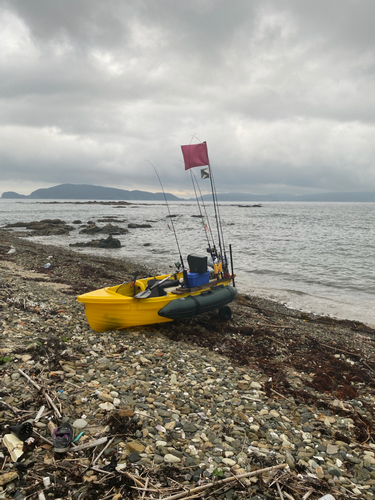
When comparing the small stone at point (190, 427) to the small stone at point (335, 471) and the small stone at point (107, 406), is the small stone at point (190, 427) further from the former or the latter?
the small stone at point (335, 471)

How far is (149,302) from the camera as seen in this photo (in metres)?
8.52

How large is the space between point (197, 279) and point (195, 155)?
4438 millimetres

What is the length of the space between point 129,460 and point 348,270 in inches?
882

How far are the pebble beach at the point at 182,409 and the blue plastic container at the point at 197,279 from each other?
1.47 metres

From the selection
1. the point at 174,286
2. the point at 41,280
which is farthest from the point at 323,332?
the point at 41,280

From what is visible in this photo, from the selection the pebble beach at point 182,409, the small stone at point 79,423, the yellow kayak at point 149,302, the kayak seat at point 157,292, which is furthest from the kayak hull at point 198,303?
the small stone at point 79,423

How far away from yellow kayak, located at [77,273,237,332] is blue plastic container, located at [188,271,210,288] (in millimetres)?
148

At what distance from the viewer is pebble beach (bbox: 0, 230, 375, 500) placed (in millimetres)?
3516

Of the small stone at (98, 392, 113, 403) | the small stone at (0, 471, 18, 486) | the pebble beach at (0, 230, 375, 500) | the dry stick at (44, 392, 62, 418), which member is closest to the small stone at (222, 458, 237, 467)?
the pebble beach at (0, 230, 375, 500)

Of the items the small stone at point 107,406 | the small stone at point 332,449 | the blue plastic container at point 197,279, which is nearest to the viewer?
the small stone at point 332,449

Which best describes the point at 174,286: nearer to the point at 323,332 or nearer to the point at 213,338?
the point at 213,338

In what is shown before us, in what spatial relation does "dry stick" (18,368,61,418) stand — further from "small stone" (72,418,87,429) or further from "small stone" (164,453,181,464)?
"small stone" (164,453,181,464)

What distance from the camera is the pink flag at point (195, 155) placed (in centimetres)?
1021

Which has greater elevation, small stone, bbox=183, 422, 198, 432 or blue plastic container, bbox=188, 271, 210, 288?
blue plastic container, bbox=188, 271, 210, 288
